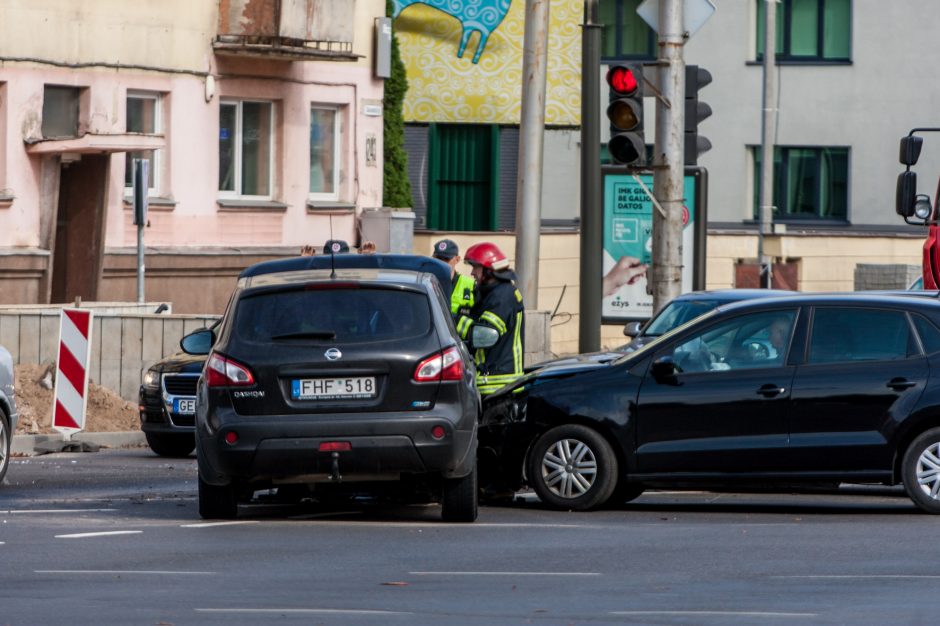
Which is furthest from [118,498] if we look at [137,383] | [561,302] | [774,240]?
[774,240]

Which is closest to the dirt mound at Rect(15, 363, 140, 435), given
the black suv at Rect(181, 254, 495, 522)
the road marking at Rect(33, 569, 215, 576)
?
the black suv at Rect(181, 254, 495, 522)

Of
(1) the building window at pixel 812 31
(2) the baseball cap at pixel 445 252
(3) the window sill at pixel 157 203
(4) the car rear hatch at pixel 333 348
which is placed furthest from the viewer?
(1) the building window at pixel 812 31

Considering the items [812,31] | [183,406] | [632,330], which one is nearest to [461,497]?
[183,406]

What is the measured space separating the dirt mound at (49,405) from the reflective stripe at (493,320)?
730 centimetres

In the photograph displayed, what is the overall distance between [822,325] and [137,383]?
33.5ft

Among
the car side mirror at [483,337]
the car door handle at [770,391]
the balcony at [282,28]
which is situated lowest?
the car door handle at [770,391]

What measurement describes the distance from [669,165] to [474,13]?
69.5 feet

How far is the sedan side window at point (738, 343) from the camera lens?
13.7 meters

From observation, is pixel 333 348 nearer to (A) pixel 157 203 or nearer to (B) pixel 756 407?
(B) pixel 756 407

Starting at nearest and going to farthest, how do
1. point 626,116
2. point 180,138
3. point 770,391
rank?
1. point 770,391
2. point 626,116
3. point 180,138

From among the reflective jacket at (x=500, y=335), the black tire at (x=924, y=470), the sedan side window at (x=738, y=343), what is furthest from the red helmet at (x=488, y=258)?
the black tire at (x=924, y=470)

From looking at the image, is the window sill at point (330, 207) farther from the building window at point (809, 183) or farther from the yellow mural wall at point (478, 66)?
the building window at point (809, 183)

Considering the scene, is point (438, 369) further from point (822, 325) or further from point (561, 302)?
point (561, 302)

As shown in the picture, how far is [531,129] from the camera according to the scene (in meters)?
24.9
